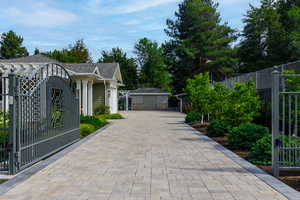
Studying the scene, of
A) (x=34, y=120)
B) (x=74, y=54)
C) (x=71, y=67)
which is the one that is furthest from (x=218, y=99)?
(x=74, y=54)

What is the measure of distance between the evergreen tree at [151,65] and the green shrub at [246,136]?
5274cm

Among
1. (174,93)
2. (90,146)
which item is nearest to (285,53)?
(174,93)

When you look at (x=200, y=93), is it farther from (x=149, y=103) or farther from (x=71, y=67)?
(x=149, y=103)

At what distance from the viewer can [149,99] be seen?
5144 cm

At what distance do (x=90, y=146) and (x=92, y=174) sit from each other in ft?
13.6

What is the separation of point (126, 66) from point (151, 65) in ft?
20.9

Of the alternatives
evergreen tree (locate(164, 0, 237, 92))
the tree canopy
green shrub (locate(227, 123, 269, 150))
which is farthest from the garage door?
green shrub (locate(227, 123, 269, 150))

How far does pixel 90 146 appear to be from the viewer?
10836 millimetres

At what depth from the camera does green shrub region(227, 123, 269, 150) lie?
9828 mm

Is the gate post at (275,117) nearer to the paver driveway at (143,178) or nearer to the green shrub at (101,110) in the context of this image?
the paver driveway at (143,178)

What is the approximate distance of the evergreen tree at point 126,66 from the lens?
61.4 metres

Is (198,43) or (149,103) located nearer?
(198,43)

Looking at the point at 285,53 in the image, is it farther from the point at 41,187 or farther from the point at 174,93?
the point at 41,187

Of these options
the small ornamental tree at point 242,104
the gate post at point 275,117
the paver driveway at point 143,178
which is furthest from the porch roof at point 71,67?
the gate post at point 275,117
